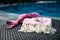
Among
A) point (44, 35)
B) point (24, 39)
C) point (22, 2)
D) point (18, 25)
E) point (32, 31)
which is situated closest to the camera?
point (24, 39)

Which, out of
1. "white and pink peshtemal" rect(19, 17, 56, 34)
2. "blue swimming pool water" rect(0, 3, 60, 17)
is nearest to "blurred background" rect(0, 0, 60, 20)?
"blue swimming pool water" rect(0, 3, 60, 17)

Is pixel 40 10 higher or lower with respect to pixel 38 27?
lower

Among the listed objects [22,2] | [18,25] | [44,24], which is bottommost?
[22,2]

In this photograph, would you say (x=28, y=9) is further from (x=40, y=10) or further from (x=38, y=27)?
(x=38, y=27)

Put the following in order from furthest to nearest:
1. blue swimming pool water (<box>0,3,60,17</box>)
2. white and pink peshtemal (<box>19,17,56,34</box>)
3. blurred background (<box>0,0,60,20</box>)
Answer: blue swimming pool water (<box>0,3,60,17</box>) → blurred background (<box>0,0,60,20</box>) → white and pink peshtemal (<box>19,17,56,34</box>)

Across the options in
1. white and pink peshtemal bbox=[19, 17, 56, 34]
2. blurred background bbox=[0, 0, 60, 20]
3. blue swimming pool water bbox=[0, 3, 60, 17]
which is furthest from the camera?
blue swimming pool water bbox=[0, 3, 60, 17]

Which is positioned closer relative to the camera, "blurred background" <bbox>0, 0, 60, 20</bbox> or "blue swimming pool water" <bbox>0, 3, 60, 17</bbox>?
"blurred background" <bbox>0, 0, 60, 20</bbox>

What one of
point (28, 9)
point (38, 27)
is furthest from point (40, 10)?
point (38, 27)

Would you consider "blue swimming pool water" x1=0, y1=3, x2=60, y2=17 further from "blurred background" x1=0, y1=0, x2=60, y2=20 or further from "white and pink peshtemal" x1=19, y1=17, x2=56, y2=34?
"white and pink peshtemal" x1=19, y1=17, x2=56, y2=34

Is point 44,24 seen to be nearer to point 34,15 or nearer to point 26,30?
point 26,30

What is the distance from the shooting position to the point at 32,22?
280 centimetres

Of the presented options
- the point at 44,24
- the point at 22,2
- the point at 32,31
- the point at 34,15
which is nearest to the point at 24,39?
the point at 32,31

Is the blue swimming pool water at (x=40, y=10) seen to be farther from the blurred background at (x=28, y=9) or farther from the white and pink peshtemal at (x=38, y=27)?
the white and pink peshtemal at (x=38, y=27)

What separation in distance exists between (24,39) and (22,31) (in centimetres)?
40
